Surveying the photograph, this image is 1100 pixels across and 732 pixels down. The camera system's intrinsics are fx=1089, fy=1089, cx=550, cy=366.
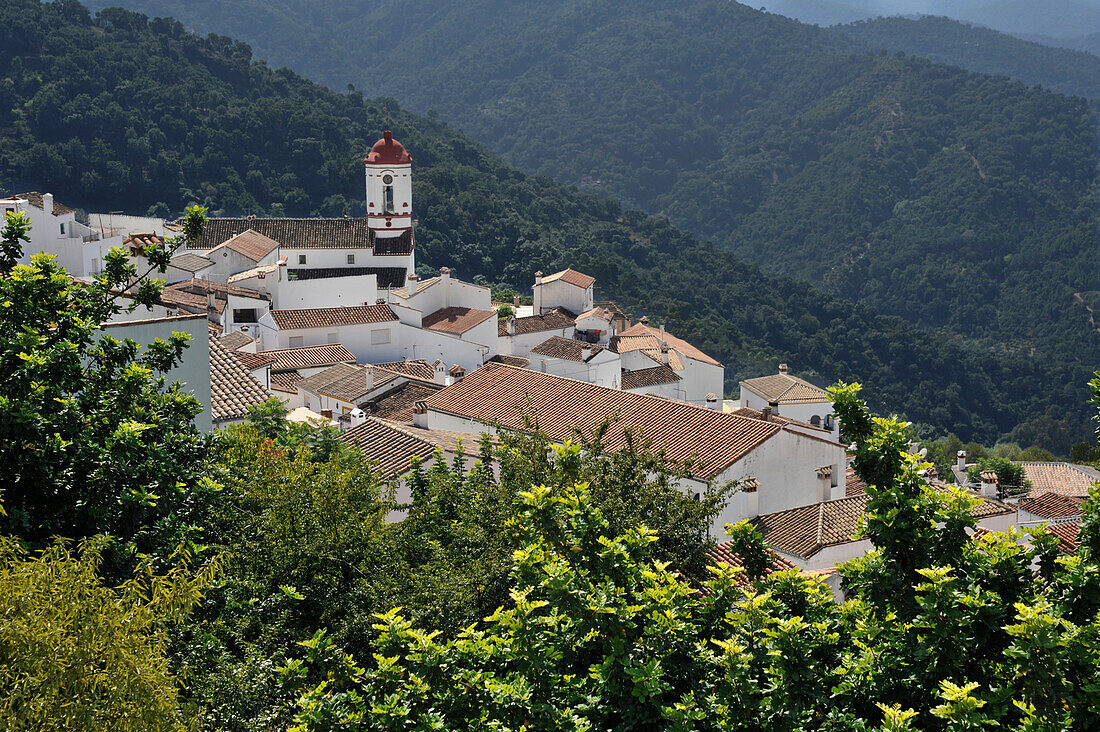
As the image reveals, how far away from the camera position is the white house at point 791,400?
42.5m

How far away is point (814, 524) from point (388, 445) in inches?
377

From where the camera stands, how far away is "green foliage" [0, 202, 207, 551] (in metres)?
9.59

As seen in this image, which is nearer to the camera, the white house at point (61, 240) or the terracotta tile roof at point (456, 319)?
the white house at point (61, 240)

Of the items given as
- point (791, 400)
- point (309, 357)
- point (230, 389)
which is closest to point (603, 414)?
point (230, 389)

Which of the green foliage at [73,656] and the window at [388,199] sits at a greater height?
the green foliage at [73,656]

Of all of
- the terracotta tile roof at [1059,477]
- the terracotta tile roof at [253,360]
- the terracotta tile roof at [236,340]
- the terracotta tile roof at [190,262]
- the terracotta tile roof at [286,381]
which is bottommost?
the terracotta tile roof at [1059,477]

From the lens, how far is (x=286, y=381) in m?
36.9

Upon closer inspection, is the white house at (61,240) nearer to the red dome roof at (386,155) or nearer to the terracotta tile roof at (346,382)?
the terracotta tile roof at (346,382)

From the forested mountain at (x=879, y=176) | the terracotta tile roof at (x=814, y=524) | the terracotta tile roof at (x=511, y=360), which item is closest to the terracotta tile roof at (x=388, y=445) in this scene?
the terracotta tile roof at (x=814, y=524)

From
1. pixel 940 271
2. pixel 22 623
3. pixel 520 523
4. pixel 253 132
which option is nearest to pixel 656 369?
pixel 520 523

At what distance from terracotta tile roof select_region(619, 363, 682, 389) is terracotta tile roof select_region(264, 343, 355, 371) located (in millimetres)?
11056

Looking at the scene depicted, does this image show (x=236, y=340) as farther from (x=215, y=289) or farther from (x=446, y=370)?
(x=446, y=370)

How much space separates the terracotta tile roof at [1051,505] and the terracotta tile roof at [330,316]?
25.3 metres

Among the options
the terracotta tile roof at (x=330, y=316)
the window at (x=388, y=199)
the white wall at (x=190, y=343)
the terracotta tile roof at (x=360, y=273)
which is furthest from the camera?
the window at (x=388, y=199)
